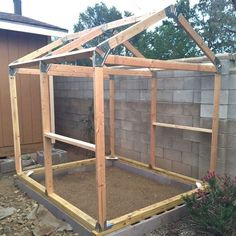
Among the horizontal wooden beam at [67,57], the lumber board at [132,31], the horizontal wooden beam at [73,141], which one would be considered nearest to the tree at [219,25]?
the lumber board at [132,31]

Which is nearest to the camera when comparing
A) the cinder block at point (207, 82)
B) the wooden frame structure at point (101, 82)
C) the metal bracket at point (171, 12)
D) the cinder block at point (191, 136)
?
the wooden frame structure at point (101, 82)

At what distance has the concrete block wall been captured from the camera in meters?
3.46

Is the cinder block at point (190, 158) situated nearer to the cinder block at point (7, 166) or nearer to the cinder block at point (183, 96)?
the cinder block at point (183, 96)

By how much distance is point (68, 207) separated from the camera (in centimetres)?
306

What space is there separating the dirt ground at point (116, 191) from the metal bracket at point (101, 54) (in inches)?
69.0

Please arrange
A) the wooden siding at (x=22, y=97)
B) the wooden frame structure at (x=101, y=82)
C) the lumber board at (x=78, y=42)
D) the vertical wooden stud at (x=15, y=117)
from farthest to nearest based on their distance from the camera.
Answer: the wooden siding at (x=22, y=97) → the vertical wooden stud at (x=15, y=117) → the lumber board at (x=78, y=42) → the wooden frame structure at (x=101, y=82)

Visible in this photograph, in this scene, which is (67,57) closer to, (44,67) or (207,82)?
(44,67)

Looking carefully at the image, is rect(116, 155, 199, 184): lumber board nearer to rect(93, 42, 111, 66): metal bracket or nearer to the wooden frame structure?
the wooden frame structure

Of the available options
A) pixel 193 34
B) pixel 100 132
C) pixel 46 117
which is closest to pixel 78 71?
pixel 46 117

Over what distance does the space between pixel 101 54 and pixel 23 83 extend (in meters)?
3.65

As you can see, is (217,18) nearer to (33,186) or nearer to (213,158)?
(213,158)

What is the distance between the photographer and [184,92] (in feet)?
13.2

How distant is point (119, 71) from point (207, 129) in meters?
1.50

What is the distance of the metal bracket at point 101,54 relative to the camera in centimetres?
234
